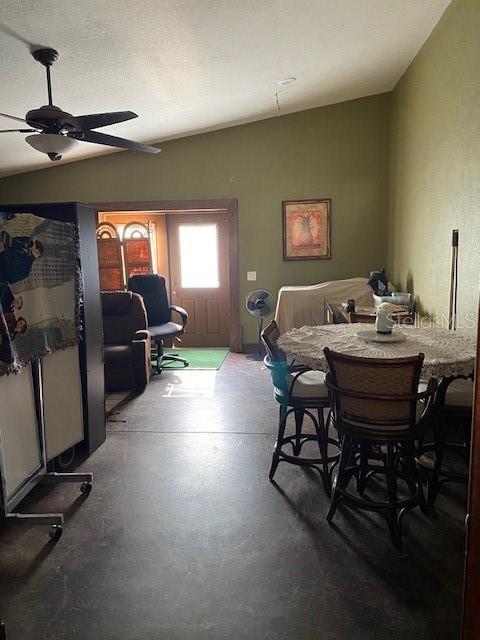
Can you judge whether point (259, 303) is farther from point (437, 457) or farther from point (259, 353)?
point (437, 457)

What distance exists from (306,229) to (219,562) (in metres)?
4.49

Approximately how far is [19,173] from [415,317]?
5.33m

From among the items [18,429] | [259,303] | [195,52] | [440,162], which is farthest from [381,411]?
[259,303]

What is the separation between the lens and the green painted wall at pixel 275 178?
5.51m

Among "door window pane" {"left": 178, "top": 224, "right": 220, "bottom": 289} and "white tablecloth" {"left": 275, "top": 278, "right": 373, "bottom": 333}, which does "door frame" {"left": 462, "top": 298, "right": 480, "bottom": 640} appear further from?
"door window pane" {"left": 178, "top": 224, "right": 220, "bottom": 289}

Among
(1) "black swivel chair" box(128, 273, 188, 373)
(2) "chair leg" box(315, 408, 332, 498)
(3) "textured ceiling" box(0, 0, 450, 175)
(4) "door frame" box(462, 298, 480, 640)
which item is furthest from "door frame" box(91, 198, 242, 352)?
(4) "door frame" box(462, 298, 480, 640)

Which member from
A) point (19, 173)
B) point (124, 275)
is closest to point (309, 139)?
point (124, 275)

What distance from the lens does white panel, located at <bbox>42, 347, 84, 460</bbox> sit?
2508 mm

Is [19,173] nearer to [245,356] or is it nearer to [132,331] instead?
[132,331]

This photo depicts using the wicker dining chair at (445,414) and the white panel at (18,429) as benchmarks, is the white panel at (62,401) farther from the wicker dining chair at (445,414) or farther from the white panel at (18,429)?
the wicker dining chair at (445,414)

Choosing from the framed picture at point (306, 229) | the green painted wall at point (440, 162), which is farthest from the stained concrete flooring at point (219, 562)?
the framed picture at point (306, 229)

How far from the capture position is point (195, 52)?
3264 millimetres

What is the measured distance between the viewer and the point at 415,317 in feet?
13.4

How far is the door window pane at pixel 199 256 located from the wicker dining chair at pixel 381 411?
15.1 feet
